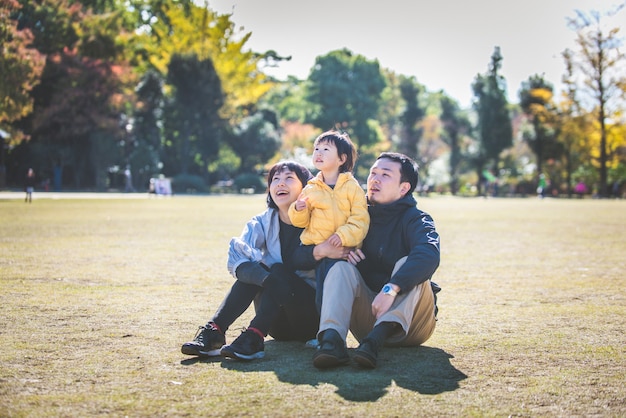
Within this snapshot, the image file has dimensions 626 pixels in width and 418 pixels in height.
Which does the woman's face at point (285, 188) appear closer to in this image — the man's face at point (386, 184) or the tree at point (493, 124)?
the man's face at point (386, 184)

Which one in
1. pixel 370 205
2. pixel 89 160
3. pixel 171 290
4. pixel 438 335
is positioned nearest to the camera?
pixel 370 205

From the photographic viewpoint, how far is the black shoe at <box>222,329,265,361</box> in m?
4.29

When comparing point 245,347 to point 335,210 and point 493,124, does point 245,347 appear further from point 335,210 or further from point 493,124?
point 493,124

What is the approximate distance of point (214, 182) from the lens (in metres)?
60.8

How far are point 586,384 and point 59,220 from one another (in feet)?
53.8

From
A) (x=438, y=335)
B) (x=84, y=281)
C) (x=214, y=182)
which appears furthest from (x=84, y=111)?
(x=438, y=335)

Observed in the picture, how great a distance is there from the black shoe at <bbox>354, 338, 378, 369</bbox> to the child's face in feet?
3.76

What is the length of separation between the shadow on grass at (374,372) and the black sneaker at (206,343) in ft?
0.39

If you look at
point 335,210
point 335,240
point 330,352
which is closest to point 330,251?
point 335,240

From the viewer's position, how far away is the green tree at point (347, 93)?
70625 mm

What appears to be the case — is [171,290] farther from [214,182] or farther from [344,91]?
[344,91]

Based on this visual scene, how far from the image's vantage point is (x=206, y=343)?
4402mm

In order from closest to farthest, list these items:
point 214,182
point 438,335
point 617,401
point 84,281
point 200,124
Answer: point 617,401 < point 438,335 < point 84,281 < point 200,124 < point 214,182

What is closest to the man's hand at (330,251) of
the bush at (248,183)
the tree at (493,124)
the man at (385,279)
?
the man at (385,279)
